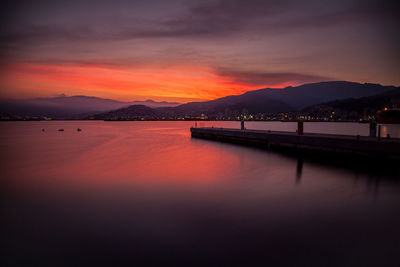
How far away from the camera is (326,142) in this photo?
60.4 feet

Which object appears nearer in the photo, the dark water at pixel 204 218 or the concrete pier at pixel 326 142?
the dark water at pixel 204 218

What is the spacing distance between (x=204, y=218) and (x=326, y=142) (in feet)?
46.3

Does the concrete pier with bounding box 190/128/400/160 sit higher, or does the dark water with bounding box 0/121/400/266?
the concrete pier with bounding box 190/128/400/160

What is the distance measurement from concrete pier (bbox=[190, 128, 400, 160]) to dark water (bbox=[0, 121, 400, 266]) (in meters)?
1.04

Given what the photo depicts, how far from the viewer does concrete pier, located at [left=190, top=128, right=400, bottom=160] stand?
14.6 meters

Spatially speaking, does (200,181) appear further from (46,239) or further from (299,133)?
(299,133)

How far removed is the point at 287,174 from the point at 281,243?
942 cm

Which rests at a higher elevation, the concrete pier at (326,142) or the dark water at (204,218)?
the concrete pier at (326,142)

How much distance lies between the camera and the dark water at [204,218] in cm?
565

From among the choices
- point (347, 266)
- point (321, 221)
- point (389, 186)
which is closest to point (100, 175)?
point (321, 221)

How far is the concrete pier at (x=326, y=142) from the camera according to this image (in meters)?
14.6

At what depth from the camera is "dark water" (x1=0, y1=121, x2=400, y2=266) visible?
5648 millimetres

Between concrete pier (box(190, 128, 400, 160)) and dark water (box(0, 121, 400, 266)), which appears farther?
concrete pier (box(190, 128, 400, 160))

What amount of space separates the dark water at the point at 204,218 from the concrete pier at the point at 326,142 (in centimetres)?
104
